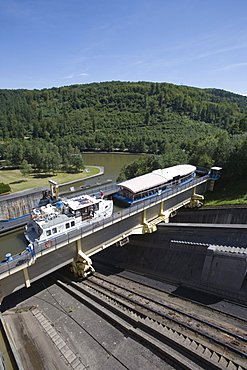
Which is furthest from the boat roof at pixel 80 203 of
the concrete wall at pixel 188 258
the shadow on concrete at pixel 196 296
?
the shadow on concrete at pixel 196 296

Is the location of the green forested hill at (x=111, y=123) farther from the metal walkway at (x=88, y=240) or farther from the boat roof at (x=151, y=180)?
the metal walkway at (x=88, y=240)

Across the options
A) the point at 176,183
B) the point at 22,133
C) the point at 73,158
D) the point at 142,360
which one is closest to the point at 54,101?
the point at 22,133

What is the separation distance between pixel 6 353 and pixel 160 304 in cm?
1007

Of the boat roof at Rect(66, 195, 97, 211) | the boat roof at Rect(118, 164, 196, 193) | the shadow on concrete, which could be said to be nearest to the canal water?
the boat roof at Rect(66, 195, 97, 211)

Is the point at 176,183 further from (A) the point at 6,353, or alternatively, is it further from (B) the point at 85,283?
(A) the point at 6,353

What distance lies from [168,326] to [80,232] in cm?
842

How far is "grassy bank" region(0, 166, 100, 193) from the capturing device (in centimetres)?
5247

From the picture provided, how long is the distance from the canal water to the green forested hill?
8.77 meters

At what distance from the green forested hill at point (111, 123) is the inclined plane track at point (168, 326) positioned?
37.8 metres

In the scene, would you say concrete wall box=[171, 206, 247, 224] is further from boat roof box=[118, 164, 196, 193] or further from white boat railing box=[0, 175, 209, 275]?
boat roof box=[118, 164, 196, 193]

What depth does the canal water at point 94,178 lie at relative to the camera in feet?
49.4

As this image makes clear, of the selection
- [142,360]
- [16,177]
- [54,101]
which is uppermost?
[54,101]

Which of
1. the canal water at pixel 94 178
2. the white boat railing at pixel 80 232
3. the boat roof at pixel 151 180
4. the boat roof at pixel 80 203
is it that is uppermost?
the boat roof at pixel 151 180

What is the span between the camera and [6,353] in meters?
11.6
